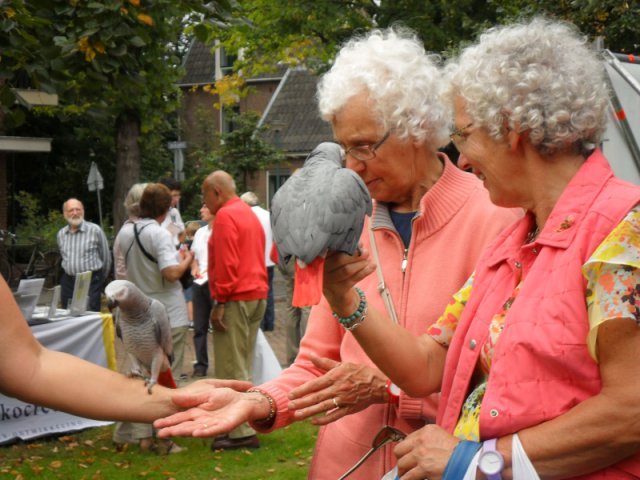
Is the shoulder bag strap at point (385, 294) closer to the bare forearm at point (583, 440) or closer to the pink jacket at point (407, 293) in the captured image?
the pink jacket at point (407, 293)

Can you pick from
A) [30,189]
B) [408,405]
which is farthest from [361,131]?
[30,189]

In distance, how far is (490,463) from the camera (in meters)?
1.78

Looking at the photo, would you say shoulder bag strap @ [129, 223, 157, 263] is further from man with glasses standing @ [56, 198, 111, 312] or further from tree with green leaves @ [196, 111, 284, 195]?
tree with green leaves @ [196, 111, 284, 195]

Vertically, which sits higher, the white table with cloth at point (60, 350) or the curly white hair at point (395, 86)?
the curly white hair at point (395, 86)

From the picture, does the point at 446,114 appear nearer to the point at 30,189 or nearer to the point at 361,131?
the point at 361,131

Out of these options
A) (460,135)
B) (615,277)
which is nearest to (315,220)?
(460,135)

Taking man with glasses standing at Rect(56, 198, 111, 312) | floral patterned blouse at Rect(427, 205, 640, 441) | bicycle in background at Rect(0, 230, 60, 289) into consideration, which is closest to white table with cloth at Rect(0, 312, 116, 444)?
man with glasses standing at Rect(56, 198, 111, 312)

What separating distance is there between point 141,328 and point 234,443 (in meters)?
2.62

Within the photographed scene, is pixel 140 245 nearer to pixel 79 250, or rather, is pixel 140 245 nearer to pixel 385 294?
pixel 79 250

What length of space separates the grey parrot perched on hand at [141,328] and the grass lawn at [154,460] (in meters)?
2.02

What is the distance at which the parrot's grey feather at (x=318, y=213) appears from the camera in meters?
1.79

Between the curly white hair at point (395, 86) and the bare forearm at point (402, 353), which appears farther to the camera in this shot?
the curly white hair at point (395, 86)

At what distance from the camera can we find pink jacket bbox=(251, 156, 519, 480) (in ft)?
7.70

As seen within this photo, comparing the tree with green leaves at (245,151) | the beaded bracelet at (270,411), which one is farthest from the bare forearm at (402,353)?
the tree with green leaves at (245,151)
